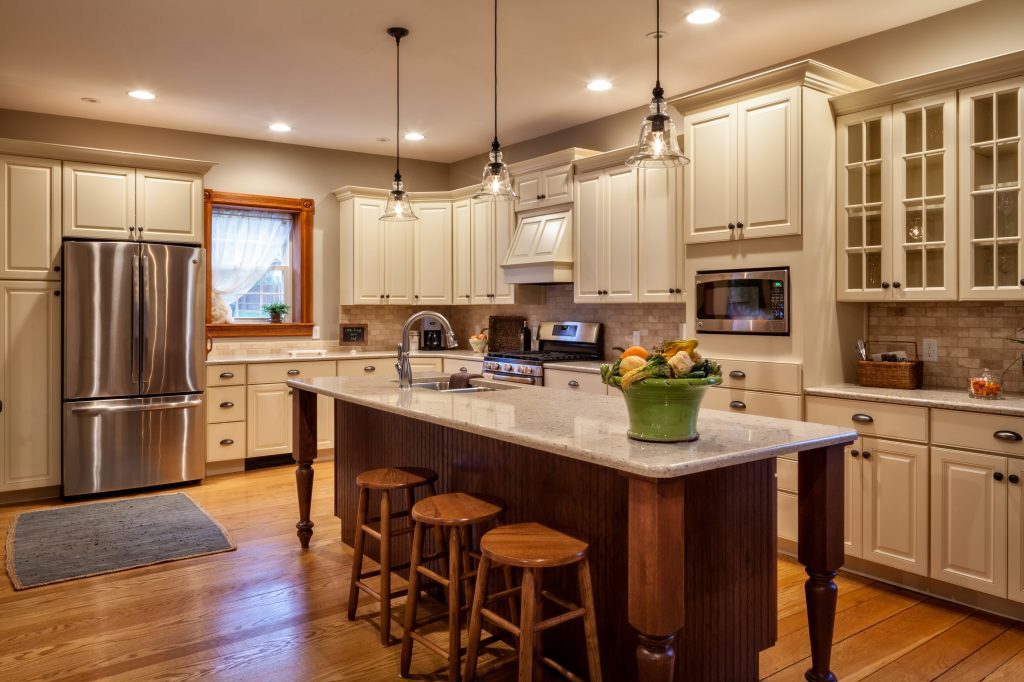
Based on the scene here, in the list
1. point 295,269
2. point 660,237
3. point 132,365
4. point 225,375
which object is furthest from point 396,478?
point 295,269

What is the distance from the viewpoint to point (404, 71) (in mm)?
4461

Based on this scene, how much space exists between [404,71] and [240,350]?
9.46 ft

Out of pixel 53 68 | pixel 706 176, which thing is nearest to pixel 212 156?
pixel 53 68

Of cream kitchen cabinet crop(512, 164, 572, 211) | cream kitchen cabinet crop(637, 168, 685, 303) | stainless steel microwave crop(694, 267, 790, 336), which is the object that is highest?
cream kitchen cabinet crop(512, 164, 572, 211)

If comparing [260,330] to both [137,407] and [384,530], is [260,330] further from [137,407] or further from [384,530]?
[384,530]

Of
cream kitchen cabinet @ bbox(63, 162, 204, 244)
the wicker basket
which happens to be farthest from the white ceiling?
the wicker basket

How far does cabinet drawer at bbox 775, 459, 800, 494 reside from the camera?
3.56 meters

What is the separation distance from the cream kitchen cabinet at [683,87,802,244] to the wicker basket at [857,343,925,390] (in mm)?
773

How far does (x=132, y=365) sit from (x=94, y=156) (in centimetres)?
142

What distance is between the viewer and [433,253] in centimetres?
661

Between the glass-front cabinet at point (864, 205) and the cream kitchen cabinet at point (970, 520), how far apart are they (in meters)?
0.90

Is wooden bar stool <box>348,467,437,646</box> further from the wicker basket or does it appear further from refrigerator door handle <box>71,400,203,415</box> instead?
refrigerator door handle <box>71,400,203,415</box>

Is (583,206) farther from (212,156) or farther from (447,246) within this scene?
(212,156)

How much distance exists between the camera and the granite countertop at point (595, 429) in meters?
1.84
